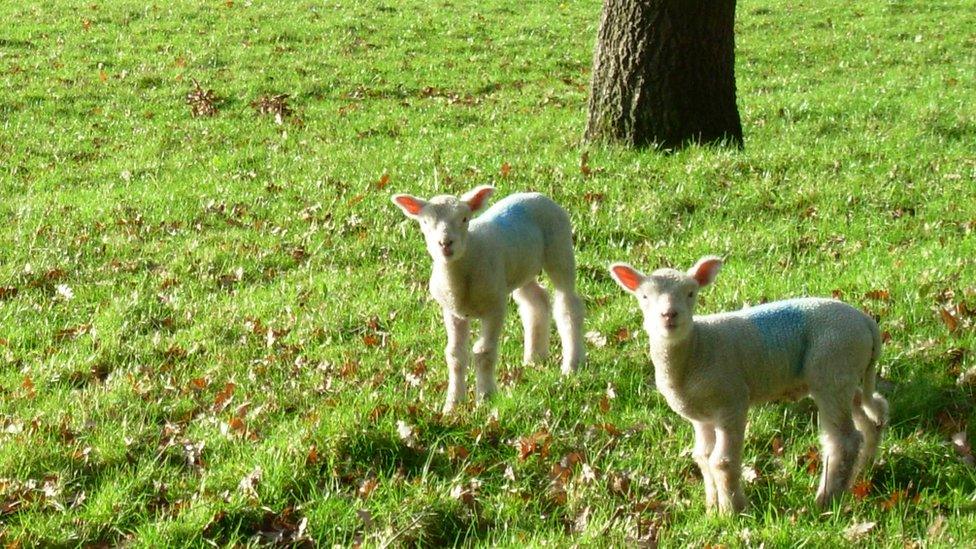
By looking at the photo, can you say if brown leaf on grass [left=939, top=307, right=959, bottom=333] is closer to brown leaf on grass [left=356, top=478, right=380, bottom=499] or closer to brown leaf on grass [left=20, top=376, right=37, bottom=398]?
brown leaf on grass [left=356, top=478, right=380, bottom=499]

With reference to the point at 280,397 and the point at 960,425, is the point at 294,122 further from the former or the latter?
the point at 960,425

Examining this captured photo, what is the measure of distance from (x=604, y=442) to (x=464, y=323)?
40.6 inches

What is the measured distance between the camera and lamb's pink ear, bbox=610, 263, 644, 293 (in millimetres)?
4527

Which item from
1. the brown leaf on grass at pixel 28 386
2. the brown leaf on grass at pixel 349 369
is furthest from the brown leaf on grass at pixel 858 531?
the brown leaf on grass at pixel 28 386

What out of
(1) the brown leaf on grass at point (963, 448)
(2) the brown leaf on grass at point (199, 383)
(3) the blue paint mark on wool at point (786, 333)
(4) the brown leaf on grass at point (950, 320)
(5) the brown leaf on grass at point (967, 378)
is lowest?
(2) the brown leaf on grass at point (199, 383)

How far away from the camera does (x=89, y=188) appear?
1108cm

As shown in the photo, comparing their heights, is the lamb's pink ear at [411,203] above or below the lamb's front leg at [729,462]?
above

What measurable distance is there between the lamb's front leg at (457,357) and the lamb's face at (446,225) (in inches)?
21.8

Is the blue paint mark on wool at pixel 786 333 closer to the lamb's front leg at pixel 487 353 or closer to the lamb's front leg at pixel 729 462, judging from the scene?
the lamb's front leg at pixel 729 462

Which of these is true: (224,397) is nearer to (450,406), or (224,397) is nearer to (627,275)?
(450,406)

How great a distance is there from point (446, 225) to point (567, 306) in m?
1.31

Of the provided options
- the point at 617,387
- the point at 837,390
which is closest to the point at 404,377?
the point at 617,387

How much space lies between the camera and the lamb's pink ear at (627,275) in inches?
178

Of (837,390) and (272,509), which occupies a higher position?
(837,390)
